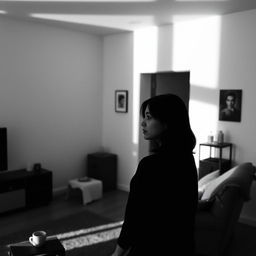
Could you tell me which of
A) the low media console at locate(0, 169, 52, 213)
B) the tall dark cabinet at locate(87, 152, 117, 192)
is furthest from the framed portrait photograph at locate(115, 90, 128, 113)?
the low media console at locate(0, 169, 52, 213)

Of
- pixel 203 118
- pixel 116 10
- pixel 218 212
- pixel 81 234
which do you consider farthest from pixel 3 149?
pixel 218 212

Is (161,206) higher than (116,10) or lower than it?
lower

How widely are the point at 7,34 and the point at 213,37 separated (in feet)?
9.18

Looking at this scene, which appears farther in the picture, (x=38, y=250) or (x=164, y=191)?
(x=38, y=250)

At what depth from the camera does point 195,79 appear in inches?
174

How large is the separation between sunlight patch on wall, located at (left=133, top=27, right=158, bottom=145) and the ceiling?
0.24m

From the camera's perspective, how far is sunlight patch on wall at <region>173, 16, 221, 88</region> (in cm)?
421

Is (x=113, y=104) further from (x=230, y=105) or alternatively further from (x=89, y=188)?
(x=230, y=105)

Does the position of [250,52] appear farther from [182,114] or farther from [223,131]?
[182,114]

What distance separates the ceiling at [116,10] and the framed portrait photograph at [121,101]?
43.9 inches

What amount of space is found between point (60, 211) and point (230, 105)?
2.70 metres

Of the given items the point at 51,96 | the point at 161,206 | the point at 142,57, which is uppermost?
the point at 142,57

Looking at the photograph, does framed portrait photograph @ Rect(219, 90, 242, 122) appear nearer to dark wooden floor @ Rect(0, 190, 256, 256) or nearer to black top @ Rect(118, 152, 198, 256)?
dark wooden floor @ Rect(0, 190, 256, 256)

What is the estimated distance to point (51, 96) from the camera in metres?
4.95
